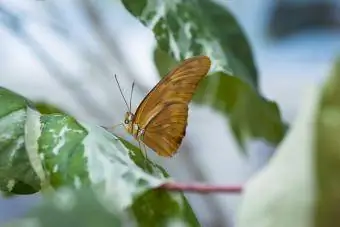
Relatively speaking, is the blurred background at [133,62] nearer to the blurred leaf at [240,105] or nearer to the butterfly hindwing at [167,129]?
the blurred leaf at [240,105]

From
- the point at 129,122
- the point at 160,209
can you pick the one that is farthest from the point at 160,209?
the point at 129,122

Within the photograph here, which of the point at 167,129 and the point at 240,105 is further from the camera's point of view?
the point at 240,105

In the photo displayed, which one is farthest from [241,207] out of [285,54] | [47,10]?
[285,54]

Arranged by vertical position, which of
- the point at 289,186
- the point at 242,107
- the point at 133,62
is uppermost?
the point at 289,186

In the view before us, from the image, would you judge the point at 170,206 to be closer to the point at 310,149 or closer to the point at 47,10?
the point at 310,149

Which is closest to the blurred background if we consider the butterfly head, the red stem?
the butterfly head

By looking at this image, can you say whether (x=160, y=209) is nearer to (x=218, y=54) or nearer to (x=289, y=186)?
(x=289, y=186)

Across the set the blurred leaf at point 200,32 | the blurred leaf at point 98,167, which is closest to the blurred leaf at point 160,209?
the blurred leaf at point 98,167
